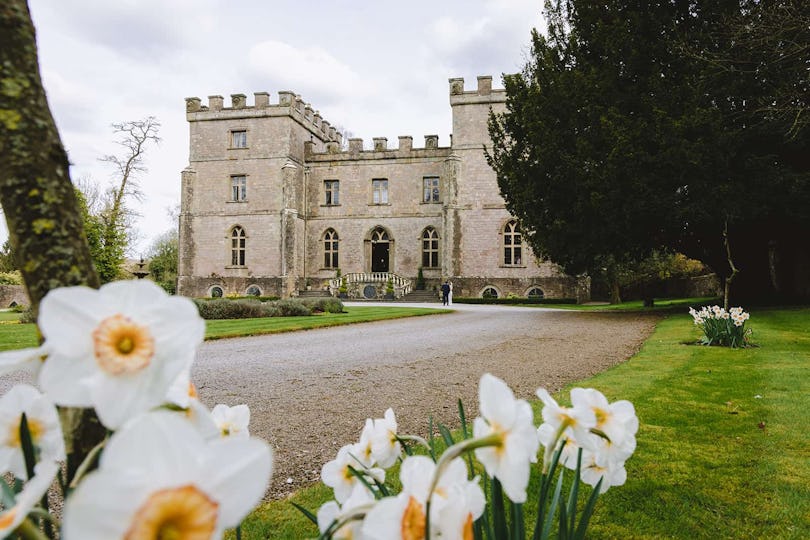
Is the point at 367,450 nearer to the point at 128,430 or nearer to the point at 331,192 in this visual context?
the point at 128,430

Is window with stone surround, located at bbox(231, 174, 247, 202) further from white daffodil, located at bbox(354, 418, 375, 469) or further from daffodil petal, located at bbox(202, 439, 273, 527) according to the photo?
daffodil petal, located at bbox(202, 439, 273, 527)

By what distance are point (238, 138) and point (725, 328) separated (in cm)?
2770

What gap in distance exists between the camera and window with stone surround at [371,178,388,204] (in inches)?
1212

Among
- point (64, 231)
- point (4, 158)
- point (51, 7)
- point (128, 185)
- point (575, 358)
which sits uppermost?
point (128, 185)

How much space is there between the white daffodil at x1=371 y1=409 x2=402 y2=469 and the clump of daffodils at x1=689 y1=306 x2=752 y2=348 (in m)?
8.38

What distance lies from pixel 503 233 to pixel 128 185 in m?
21.3

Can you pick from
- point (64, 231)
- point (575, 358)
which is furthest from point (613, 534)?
point (575, 358)

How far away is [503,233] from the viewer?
28062 millimetres

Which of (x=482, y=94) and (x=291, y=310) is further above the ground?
(x=482, y=94)

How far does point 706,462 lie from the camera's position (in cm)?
327

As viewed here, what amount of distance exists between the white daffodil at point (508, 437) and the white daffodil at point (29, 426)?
0.74m

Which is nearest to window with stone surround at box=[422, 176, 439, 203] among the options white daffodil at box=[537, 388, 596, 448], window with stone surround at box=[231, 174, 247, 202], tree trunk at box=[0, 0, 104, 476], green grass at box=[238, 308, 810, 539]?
window with stone surround at box=[231, 174, 247, 202]

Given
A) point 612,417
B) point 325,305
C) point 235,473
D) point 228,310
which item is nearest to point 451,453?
point 235,473

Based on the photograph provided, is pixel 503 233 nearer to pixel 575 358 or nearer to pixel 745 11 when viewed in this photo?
pixel 745 11
